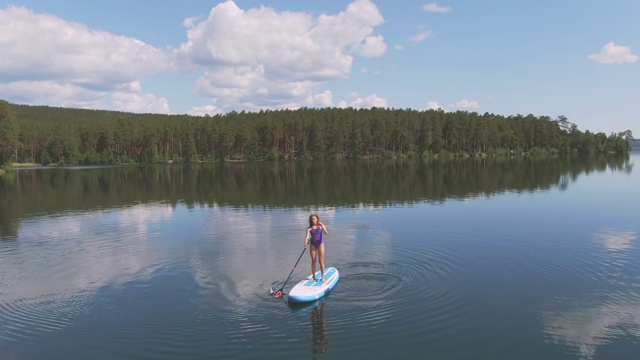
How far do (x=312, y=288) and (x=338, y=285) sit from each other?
167 centimetres

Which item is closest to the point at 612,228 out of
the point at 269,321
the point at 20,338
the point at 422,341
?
the point at 422,341

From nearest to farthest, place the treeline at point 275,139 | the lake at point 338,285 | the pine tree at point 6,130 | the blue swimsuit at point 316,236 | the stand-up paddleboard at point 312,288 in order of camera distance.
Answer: the lake at point 338,285, the stand-up paddleboard at point 312,288, the blue swimsuit at point 316,236, the pine tree at point 6,130, the treeline at point 275,139

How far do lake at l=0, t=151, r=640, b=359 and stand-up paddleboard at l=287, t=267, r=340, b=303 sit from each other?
30 cm

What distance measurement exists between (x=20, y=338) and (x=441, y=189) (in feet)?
146

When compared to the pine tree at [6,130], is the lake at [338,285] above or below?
below

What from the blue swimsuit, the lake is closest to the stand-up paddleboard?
the lake

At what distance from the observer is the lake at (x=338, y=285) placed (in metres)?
12.9

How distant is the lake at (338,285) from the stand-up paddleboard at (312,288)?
296 millimetres

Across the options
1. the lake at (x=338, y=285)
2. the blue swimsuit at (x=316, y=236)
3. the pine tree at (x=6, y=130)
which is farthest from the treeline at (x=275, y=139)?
the blue swimsuit at (x=316, y=236)

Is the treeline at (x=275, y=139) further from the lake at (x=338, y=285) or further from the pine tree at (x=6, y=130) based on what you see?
the lake at (x=338, y=285)

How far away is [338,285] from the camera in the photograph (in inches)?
695

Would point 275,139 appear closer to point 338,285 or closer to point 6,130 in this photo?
point 6,130

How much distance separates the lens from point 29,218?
37.7m

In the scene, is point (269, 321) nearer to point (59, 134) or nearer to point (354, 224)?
point (354, 224)
